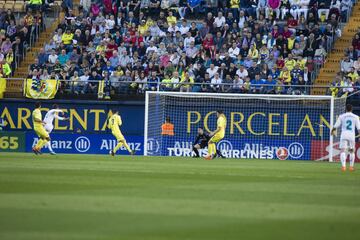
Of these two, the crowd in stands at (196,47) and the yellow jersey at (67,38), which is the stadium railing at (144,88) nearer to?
the crowd in stands at (196,47)

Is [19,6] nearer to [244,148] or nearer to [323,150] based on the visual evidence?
[244,148]

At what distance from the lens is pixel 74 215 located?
12.4 m

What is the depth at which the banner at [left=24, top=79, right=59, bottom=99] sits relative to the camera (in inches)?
1615

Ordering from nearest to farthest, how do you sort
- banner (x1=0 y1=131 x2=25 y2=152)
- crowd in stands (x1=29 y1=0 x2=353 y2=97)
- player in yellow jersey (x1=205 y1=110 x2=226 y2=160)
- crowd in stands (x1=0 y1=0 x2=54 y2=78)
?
player in yellow jersey (x1=205 y1=110 x2=226 y2=160), crowd in stands (x1=29 y1=0 x2=353 y2=97), banner (x1=0 y1=131 x2=25 y2=152), crowd in stands (x1=0 y1=0 x2=54 y2=78)

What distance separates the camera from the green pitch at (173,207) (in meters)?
11.0

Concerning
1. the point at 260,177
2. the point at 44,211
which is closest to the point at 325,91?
the point at 260,177

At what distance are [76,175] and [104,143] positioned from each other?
19.9 meters

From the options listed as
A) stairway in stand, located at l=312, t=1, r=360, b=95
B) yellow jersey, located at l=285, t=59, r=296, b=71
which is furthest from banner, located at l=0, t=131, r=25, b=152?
stairway in stand, located at l=312, t=1, r=360, b=95

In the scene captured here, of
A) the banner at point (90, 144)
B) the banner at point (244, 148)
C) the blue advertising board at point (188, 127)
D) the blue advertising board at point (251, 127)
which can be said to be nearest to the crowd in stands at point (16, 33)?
the blue advertising board at point (188, 127)

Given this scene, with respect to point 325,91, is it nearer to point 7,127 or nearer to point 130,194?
point 7,127

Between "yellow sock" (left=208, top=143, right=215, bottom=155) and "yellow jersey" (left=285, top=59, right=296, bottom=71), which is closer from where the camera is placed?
"yellow sock" (left=208, top=143, right=215, bottom=155)

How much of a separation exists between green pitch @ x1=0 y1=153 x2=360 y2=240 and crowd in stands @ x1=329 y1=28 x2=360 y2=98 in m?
16.7

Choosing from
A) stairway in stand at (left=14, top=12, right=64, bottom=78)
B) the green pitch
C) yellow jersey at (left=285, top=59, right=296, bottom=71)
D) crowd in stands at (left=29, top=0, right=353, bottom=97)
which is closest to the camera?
the green pitch

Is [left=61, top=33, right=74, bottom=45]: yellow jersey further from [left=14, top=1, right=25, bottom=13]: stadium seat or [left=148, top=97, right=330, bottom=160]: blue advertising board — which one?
[left=148, top=97, right=330, bottom=160]: blue advertising board
